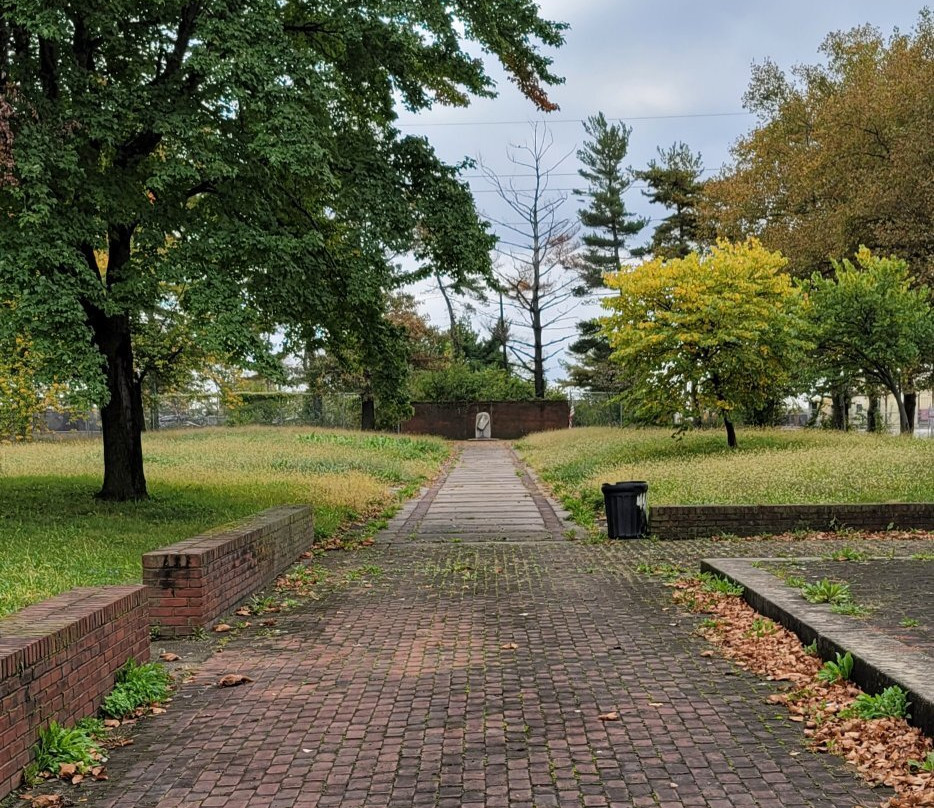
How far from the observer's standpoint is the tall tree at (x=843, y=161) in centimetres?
2184

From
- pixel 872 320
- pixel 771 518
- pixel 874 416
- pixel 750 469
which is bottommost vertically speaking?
pixel 771 518

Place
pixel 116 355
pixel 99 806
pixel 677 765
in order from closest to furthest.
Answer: pixel 99 806 → pixel 677 765 → pixel 116 355

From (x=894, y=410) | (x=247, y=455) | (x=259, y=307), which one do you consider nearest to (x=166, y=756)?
(x=259, y=307)

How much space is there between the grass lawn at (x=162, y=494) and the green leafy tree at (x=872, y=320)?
41.0 feet

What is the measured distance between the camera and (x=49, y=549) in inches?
381

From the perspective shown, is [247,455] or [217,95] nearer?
[217,95]

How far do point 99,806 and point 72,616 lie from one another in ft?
4.26

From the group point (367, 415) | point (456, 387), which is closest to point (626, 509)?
point (367, 415)

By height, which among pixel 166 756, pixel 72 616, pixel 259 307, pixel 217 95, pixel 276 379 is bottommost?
pixel 166 756

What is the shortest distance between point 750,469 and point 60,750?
14927mm

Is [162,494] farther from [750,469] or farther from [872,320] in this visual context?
[872,320]

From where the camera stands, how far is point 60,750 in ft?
14.7

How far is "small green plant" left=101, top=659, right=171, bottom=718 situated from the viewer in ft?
17.1

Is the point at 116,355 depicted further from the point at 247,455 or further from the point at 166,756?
the point at 247,455
